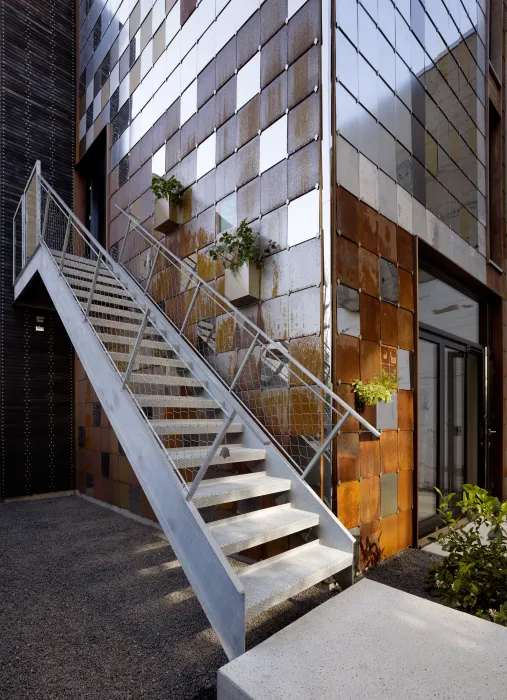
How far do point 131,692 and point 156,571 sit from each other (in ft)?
4.22

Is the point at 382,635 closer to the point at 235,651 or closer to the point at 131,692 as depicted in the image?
the point at 235,651

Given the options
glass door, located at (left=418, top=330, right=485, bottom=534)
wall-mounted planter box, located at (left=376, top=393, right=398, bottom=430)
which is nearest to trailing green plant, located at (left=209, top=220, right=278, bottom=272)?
wall-mounted planter box, located at (left=376, top=393, right=398, bottom=430)

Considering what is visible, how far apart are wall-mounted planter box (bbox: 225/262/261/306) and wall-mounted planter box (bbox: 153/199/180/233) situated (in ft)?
3.98

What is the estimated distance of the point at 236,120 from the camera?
3723 millimetres

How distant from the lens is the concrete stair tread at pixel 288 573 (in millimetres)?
1974

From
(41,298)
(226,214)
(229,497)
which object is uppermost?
(226,214)

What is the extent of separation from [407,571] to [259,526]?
1340 millimetres

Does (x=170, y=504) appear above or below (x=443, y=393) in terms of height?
below

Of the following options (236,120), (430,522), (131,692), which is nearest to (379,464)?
(430,522)

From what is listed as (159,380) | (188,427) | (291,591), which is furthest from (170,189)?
(291,591)

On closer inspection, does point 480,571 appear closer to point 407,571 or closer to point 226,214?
point 407,571

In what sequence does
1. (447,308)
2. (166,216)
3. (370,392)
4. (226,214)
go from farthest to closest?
(447,308) → (166,216) → (226,214) → (370,392)

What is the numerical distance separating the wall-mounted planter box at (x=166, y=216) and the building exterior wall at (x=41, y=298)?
2.19 meters

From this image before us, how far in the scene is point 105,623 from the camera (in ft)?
7.90
